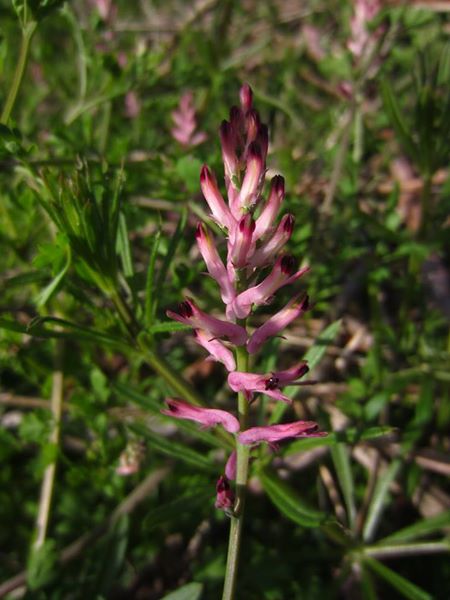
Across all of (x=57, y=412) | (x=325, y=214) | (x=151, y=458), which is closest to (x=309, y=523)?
(x=151, y=458)

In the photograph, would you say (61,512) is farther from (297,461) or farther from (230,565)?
(230,565)

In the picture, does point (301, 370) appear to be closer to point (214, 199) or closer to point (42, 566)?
point (214, 199)

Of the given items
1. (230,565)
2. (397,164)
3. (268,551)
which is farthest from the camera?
(397,164)

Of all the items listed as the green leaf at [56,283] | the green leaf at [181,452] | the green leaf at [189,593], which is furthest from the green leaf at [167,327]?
the green leaf at [189,593]

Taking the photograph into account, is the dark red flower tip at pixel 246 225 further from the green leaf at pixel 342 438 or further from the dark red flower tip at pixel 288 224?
the green leaf at pixel 342 438

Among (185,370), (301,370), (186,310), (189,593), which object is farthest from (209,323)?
(185,370)

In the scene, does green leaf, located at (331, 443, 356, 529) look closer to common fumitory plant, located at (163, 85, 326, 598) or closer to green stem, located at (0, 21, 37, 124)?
common fumitory plant, located at (163, 85, 326, 598)
